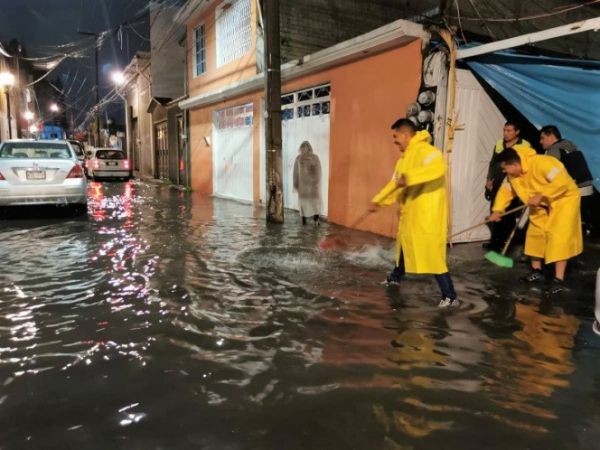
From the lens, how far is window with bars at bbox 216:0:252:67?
13070mm

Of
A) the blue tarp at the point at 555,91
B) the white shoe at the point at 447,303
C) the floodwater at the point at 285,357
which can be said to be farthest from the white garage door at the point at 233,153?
the white shoe at the point at 447,303

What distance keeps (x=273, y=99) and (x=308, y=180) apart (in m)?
1.63

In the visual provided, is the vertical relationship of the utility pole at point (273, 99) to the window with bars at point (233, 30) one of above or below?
below

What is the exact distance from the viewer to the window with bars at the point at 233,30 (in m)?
13.1

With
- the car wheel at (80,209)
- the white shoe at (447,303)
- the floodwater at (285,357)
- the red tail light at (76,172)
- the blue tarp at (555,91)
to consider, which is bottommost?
the floodwater at (285,357)

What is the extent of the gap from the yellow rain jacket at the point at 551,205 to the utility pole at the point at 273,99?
4.55 m

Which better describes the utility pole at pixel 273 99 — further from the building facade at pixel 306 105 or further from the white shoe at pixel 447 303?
the white shoe at pixel 447 303

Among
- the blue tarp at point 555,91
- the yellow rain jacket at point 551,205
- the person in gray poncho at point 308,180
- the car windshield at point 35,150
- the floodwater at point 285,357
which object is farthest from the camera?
the car windshield at point 35,150

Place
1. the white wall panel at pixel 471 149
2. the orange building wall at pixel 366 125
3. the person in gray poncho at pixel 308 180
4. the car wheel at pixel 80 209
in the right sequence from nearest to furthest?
the white wall panel at pixel 471 149 < the orange building wall at pixel 366 125 < the person in gray poncho at pixel 308 180 < the car wheel at pixel 80 209

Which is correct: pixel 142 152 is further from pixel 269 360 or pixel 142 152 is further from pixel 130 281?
pixel 269 360

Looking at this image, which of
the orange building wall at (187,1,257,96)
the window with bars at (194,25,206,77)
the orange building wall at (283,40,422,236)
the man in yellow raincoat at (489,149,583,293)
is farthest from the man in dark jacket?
the window with bars at (194,25,206,77)

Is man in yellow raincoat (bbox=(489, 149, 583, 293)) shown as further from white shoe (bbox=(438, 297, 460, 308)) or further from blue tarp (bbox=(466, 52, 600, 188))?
blue tarp (bbox=(466, 52, 600, 188))

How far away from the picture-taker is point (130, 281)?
5473mm

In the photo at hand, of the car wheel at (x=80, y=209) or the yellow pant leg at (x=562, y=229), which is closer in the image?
the yellow pant leg at (x=562, y=229)
